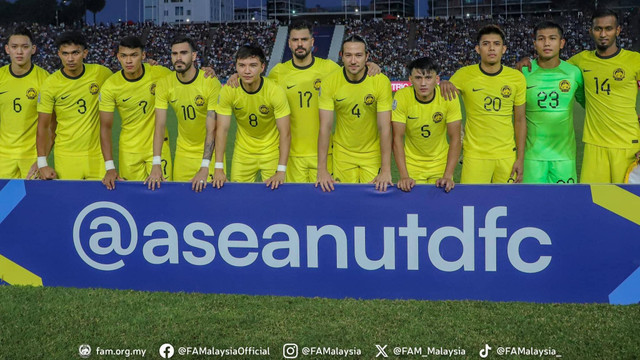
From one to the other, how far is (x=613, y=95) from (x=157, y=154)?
169 inches

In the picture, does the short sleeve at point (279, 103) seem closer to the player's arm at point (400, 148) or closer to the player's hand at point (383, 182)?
the player's arm at point (400, 148)

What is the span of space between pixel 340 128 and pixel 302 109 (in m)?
0.43

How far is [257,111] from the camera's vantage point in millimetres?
5785

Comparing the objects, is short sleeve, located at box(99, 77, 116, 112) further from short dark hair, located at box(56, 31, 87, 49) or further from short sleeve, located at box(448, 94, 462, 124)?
short sleeve, located at box(448, 94, 462, 124)

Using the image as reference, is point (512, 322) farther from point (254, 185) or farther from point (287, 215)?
point (254, 185)

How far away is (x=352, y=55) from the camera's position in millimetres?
5410

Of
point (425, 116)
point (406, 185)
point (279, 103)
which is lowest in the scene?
Answer: point (406, 185)

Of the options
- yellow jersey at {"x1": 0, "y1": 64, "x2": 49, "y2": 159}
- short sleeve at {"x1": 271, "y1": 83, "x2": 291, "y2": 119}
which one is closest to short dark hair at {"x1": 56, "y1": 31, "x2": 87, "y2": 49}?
yellow jersey at {"x1": 0, "y1": 64, "x2": 49, "y2": 159}

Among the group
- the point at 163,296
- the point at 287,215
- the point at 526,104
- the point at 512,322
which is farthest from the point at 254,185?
the point at 526,104

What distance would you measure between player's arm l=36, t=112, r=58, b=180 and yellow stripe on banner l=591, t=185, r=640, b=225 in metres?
4.69

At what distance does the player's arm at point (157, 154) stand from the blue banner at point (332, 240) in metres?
0.08

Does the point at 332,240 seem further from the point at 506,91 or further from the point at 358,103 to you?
the point at 506,91

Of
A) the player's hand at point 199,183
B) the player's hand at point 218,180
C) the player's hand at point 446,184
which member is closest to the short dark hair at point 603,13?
the player's hand at point 446,184

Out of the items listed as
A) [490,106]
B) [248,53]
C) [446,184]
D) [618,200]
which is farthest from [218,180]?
[618,200]
